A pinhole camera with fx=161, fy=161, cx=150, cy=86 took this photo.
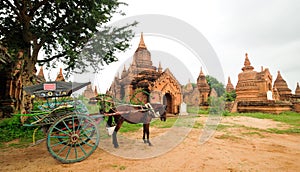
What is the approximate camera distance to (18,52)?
9.66 meters

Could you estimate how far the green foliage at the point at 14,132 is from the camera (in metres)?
7.40

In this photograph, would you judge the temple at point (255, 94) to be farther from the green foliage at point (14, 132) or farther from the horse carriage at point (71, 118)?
the green foliage at point (14, 132)

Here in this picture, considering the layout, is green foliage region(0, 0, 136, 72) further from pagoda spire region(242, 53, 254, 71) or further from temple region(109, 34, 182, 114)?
pagoda spire region(242, 53, 254, 71)

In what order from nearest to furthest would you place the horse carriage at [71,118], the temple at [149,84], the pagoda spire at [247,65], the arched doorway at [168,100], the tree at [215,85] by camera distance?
1. the horse carriage at [71,118]
2. the temple at [149,84]
3. the arched doorway at [168,100]
4. the pagoda spire at [247,65]
5. the tree at [215,85]

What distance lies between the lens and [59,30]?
9.60 m

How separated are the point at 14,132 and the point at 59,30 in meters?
6.02

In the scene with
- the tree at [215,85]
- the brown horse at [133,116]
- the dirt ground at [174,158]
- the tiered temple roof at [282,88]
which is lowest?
the dirt ground at [174,158]

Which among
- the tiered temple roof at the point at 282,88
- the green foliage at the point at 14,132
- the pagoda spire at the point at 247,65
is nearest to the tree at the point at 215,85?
the tiered temple roof at the point at 282,88

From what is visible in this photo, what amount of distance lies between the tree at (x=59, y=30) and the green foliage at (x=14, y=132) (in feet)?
8.11

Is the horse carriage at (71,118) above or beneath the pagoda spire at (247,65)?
beneath

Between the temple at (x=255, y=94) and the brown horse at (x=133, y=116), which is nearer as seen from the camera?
the brown horse at (x=133, y=116)

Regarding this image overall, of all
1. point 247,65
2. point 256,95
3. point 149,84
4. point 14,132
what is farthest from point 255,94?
point 14,132

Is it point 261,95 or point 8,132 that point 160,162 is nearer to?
point 8,132

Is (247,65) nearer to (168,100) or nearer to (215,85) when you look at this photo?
(168,100)
